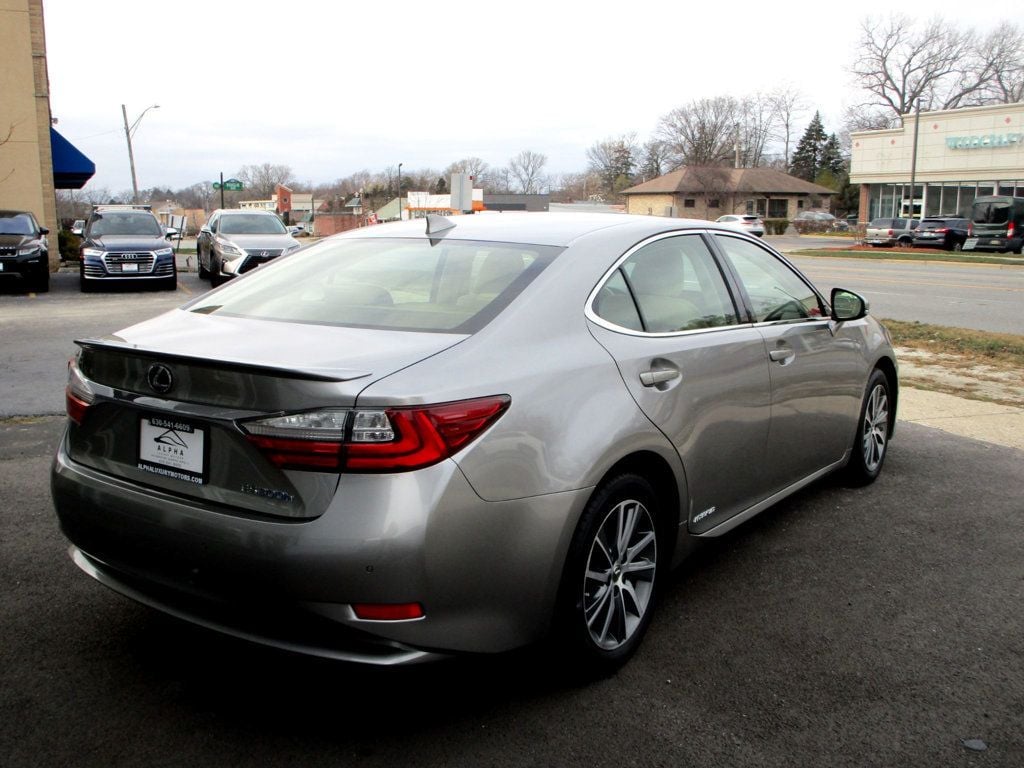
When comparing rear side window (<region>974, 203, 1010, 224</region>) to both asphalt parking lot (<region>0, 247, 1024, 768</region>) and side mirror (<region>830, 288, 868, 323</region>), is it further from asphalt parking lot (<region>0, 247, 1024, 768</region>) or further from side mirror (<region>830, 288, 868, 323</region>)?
asphalt parking lot (<region>0, 247, 1024, 768</region>)

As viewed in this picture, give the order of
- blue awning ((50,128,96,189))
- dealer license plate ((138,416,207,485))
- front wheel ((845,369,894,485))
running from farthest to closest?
blue awning ((50,128,96,189)), front wheel ((845,369,894,485)), dealer license plate ((138,416,207,485))

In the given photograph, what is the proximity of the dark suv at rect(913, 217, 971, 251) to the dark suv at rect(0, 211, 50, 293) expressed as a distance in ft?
114

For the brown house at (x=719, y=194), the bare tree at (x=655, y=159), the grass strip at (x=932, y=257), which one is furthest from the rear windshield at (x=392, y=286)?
the bare tree at (x=655, y=159)

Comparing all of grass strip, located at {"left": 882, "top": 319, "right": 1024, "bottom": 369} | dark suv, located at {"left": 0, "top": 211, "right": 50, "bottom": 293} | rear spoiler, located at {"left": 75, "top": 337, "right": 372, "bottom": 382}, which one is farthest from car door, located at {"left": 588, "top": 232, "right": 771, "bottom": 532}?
dark suv, located at {"left": 0, "top": 211, "right": 50, "bottom": 293}

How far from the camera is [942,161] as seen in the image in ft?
178

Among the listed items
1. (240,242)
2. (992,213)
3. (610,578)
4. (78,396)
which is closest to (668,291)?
(610,578)

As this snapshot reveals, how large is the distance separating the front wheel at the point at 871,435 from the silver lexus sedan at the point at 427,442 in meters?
1.56

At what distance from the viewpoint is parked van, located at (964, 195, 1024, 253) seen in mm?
36969

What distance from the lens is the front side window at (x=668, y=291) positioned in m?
3.69

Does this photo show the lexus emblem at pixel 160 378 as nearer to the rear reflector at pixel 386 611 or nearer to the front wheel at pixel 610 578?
the rear reflector at pixel 386 611

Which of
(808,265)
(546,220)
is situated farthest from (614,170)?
(546,220)

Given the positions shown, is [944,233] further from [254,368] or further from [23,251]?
[254,368]

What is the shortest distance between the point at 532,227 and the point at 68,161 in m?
28.1

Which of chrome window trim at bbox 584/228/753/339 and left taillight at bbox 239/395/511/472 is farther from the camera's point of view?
chrome window trim at bbox 584/228/753/339
